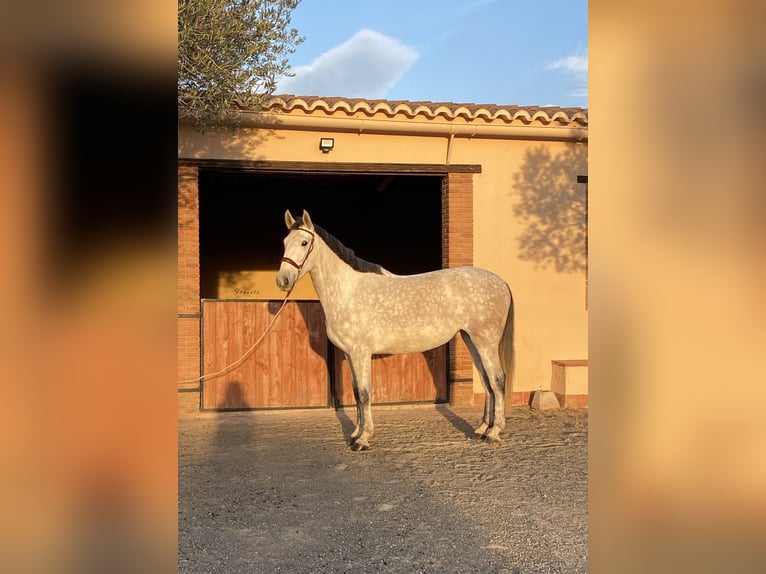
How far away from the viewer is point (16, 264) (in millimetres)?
620

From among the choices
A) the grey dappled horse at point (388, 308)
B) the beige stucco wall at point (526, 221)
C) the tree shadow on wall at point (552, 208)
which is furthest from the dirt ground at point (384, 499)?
the tree shadow on wall at point (552, 208)

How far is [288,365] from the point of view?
712cm

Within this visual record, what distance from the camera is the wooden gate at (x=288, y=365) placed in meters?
6.90

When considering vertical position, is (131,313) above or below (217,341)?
above

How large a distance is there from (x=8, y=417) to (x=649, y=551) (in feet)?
2.64

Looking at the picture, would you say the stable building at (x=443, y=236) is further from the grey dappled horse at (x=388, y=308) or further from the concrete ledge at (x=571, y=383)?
the grey dappled horse at (x=388, y=308)

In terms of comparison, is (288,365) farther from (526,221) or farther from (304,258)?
(526,221)

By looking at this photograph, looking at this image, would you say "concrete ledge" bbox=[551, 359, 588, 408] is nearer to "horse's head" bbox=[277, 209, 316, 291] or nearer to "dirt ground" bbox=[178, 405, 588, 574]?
"dirt ground" bbox=[178, 405, 588, 574]

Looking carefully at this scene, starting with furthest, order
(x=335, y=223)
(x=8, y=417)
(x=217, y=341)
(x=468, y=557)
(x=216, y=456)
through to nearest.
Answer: (x=335, y=223)
(x=217, y=341)
(x=216, y=456)
(x=468, y=557)
(x=8, y=417)

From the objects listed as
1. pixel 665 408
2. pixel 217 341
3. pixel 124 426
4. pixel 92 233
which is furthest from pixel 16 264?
pixel 217 341

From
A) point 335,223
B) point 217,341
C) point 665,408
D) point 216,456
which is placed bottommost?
point 216,456

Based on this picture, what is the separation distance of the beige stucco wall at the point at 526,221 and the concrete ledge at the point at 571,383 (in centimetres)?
21

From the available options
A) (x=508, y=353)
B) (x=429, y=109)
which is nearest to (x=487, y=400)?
(x=508, y=353)

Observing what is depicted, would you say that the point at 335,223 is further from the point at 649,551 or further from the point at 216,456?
the point at 649,551
